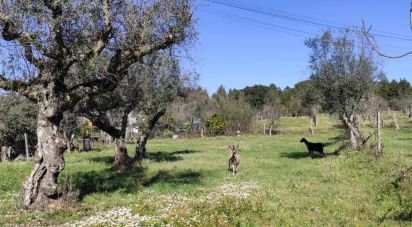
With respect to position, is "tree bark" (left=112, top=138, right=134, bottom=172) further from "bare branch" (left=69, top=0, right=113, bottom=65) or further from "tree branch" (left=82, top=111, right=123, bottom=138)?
"bare branch" (left=69, top=0, right=113, bottom=65)

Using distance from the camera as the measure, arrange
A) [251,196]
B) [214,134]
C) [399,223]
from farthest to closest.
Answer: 1. [214,134]
2. [251,196]
3. [399,223]

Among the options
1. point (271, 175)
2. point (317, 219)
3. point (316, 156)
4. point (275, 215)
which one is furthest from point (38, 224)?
point (316, 156)

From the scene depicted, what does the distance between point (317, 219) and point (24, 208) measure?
9.39 metres

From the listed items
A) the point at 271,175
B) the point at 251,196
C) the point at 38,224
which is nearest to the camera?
the point at 38,224

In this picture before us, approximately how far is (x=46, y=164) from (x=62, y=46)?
405 cm

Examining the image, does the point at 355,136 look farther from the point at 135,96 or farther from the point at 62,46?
the point at 62,46

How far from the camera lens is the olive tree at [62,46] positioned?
16375 millimetres

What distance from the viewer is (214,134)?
7956 cm

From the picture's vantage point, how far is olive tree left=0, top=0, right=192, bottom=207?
53.7ft

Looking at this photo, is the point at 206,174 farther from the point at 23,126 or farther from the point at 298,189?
the point at 23,126

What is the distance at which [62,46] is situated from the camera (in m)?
17.0

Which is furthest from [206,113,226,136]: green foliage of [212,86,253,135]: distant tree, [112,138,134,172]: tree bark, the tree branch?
the tree branch

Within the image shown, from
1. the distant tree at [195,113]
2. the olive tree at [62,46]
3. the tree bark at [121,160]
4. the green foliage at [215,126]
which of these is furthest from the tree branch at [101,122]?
the distant tree at [195,113]

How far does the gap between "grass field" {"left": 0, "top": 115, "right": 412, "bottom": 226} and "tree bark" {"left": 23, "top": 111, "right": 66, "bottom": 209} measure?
2.25ft
